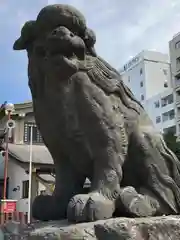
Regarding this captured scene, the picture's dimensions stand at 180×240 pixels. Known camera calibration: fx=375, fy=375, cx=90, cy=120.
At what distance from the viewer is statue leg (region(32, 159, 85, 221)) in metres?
2.46

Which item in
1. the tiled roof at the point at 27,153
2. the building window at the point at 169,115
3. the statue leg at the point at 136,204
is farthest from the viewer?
the building window at the point at 169,115

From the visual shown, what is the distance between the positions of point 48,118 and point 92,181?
1.59ft

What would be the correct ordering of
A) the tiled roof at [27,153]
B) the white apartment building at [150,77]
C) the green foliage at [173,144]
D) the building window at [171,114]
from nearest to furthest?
the tiled roof at [27,153] < the green foliage at [173,144] < the building window at [171,114] < the white apartment building at [150,77]

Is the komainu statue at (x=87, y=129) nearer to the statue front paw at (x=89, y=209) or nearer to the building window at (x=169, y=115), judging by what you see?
the statue front paw at (x=89, y=209)

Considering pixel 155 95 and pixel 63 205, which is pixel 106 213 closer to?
pixel 63 205

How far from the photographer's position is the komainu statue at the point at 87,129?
2.22 m

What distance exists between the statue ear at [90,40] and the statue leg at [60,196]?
0.76 metres

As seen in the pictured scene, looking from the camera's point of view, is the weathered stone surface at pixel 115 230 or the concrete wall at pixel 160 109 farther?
the concrete wall at pixel 160 109

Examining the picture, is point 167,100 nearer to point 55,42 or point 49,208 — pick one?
point 49,208

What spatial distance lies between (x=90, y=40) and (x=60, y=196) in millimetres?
1047

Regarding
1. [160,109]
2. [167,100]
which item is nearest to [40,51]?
[167,100]

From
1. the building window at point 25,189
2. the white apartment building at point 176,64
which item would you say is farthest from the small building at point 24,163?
the white apartment building at point 176,64

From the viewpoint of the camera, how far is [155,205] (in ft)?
7.58

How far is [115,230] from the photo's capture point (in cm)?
188
